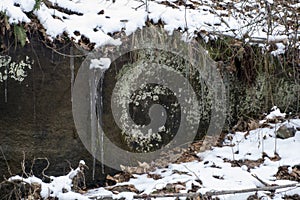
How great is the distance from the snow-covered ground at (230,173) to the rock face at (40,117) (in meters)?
0.52

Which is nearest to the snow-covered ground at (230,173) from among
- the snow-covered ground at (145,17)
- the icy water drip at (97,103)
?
the icy water drip at (97,103)

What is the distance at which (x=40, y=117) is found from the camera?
3752 mm

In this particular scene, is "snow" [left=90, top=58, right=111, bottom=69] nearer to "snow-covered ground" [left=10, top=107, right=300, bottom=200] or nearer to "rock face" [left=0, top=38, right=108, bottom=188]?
"rock face" [left=0, top=38, right=108, bottom=188]

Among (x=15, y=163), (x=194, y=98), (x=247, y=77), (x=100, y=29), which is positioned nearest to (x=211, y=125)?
(x=194, y=98)

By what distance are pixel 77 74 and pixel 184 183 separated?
1528 millimetres

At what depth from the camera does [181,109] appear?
4.62 m

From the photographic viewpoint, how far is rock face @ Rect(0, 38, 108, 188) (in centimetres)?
361

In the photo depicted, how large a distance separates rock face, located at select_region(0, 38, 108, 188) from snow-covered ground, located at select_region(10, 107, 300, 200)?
20.6 inches

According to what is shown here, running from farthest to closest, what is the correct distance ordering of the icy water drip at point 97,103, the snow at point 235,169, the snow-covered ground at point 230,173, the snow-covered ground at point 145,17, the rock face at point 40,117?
the icy water drip at point 97,103 < the snow-covered ground at point 145,17 < the rock face at point 40,117 < the snow at point 235,169 < the snow-covered ground at point 230,173

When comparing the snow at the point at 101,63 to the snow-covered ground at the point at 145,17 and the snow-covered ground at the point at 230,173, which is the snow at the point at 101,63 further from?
the snow-covered ground at the point at 230,173

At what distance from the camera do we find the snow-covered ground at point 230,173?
313 centimetres

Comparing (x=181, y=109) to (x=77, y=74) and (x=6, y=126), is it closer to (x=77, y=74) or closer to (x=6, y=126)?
(x=77, y=74)

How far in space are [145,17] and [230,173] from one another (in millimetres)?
1993

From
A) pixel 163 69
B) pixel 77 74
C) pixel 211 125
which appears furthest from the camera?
pixel 211 125
